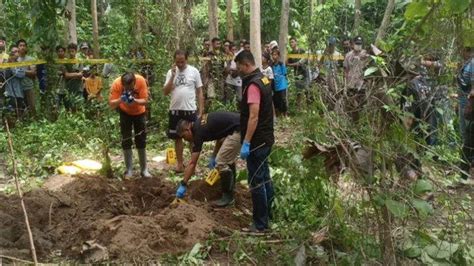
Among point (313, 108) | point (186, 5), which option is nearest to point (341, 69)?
point (313, 108)

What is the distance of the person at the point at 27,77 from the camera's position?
1138 cm

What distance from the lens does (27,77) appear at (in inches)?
451

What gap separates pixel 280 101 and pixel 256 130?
6.55 metres

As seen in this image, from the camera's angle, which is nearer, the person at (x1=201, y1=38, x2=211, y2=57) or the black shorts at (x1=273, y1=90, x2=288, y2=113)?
the black shorts at (x1=273, y1=90, x2=288, y2=113)

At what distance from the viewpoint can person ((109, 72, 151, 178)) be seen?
763 centimetres

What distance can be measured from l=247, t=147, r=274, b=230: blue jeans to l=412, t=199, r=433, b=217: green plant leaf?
182 cm

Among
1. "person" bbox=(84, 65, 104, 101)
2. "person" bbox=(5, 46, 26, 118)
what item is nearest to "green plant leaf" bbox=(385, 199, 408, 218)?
"person" bbox=(84, 65, 104, 101)

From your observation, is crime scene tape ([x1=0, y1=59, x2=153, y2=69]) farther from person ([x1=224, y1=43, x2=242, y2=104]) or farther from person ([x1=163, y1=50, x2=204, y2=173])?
person ([x1=163, y1=50, x2=204, y2=173])

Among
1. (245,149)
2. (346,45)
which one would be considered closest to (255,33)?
(346,45)

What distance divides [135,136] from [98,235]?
96.4 inches

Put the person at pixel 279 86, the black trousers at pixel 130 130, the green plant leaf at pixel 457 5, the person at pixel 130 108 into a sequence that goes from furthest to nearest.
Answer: the person at pixel 279 86 → the black trousers at pixel 130 130 → the person at pixel 130 108 → the green plant leaf at pixel 457 5

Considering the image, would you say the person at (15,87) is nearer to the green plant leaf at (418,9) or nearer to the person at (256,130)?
the person at (256,130)

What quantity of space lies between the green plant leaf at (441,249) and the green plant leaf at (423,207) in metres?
0.42

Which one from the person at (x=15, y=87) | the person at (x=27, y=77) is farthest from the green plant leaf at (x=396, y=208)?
the person at (x=27, y=77)
